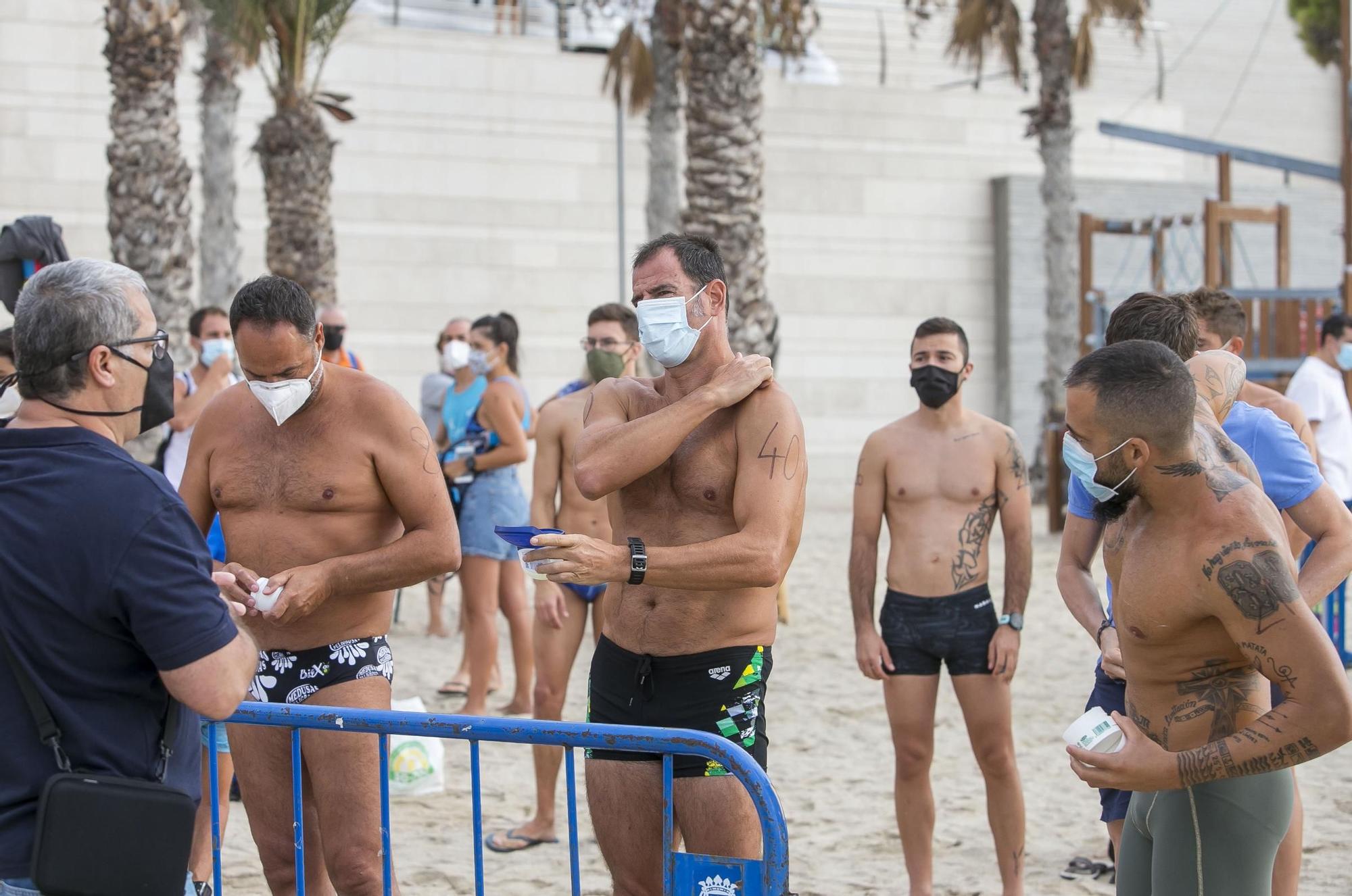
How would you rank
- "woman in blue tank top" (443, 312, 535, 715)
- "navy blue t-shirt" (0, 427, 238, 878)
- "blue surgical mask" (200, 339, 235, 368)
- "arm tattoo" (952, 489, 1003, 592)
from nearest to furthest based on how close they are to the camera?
"navy blue t-shirt" (0, 427, 238, 878), "arm tattoo" (952, 489, 1003, 592), "blue surgical mask" (200, 339, 235, 368), "woman in blue tank top" (443, 312, 535, 715)

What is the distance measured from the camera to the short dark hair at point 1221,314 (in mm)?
4602

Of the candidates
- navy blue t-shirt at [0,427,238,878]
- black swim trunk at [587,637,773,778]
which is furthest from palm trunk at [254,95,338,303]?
navy blue t-shirt at [0,427,238,878]

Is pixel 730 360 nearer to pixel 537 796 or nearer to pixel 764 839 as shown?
pixel 764 839

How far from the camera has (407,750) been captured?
A: 20.3 feet

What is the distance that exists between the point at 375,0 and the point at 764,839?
1833cm

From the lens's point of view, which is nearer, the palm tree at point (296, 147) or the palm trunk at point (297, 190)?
the palm tree at point (296, 147)

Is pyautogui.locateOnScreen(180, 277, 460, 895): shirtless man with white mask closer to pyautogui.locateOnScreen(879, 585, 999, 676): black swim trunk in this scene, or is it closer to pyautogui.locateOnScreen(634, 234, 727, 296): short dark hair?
pyautogui.locateOnScreen(634, 234, 727, 296): short dark hair

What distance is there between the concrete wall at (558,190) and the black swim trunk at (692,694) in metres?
15.1

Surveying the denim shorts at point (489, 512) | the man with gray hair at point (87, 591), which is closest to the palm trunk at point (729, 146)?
the denim shorts at point (489, 512)

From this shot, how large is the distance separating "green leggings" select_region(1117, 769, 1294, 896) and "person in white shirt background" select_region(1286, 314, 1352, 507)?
20.7ft

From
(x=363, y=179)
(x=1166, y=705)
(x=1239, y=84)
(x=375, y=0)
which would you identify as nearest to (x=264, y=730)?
(x=1166, y=705)

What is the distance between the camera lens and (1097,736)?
275 centimetres

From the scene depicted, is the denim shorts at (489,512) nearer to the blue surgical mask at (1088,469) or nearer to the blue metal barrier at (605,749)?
the blue metal barrier at (605,749)

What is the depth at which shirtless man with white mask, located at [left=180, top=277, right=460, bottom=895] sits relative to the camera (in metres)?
3.67
